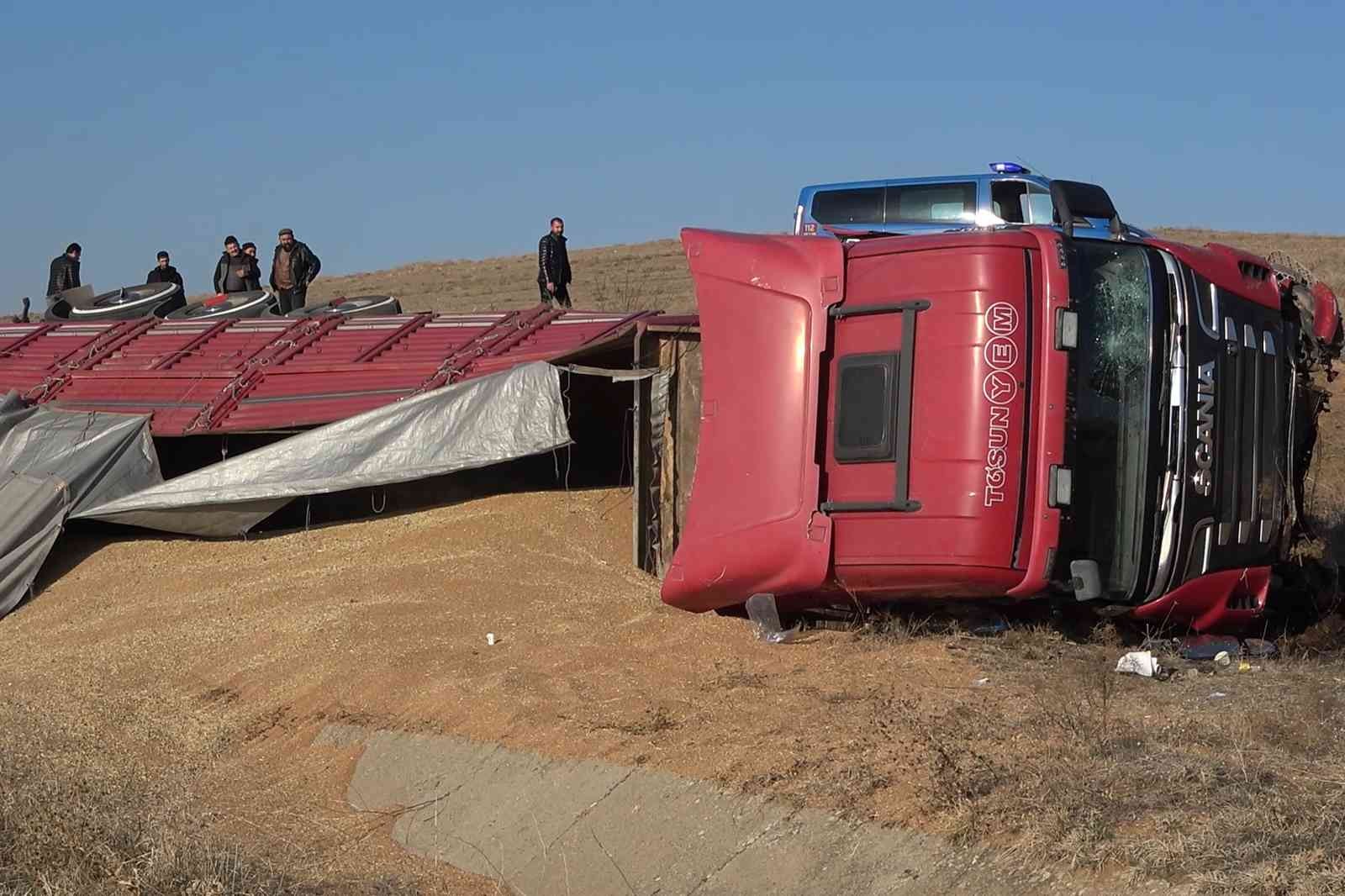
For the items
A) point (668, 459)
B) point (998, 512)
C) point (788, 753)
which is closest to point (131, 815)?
point (788, 753)

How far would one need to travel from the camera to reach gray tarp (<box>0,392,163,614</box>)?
10.7m

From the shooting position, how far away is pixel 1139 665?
6.90 metres

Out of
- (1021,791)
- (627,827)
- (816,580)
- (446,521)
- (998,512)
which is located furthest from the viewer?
(446,521)

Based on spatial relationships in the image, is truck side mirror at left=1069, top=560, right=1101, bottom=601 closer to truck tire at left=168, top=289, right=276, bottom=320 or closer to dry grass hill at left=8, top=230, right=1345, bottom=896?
dry grass hill at left=8, top=230, right=1345, bottom=896

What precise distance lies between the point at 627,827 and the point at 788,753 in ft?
2.14

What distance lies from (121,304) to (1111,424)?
33.8ft

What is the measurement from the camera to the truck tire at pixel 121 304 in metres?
14.4

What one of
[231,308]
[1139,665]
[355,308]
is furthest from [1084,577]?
[231,308]

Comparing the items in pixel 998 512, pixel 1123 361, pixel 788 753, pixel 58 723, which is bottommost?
pixel 58 723

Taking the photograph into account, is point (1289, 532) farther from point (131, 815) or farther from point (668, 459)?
point (131, 815)

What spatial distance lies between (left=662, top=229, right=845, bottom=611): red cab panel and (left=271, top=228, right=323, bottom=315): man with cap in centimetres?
952

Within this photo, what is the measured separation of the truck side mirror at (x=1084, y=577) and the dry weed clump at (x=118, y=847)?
3.02 m

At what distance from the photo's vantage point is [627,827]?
19.3 feet

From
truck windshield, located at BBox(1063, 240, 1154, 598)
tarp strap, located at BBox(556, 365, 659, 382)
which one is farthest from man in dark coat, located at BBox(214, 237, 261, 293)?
truck windshield, located at BBox(1063, 240, 1154, 598)
